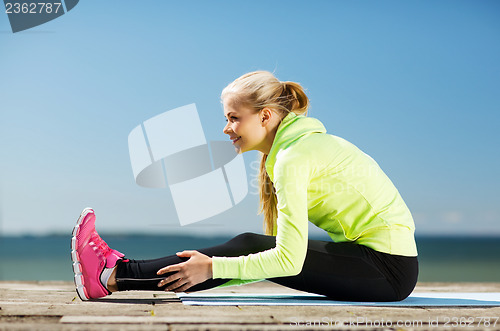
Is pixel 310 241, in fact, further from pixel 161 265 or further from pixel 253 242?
pixel 161 265

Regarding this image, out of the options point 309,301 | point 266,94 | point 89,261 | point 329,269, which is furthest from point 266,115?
point 89,261

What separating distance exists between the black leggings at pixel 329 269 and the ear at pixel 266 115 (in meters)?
0.53

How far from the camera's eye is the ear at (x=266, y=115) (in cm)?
259

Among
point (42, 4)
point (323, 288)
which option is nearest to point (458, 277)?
point (42, 4)

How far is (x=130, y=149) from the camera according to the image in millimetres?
5816

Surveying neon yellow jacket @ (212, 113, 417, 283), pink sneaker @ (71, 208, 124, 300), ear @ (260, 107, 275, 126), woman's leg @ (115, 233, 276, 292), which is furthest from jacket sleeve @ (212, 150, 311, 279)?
pink sneaker @ (71, 208, 124, 300)

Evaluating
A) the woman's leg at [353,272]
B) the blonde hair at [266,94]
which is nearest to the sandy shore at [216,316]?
the woman's leg at [353,272]

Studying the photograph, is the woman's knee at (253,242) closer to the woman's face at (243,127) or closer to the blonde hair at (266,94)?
the woman's face at (243,127)

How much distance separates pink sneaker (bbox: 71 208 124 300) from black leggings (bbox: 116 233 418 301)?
64mm

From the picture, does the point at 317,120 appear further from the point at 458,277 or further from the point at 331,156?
the point at 458,277

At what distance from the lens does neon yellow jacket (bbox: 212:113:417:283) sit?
2.30 metres

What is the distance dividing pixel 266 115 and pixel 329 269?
0.76m

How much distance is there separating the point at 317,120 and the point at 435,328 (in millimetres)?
1146

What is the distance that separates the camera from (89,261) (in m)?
2.45
